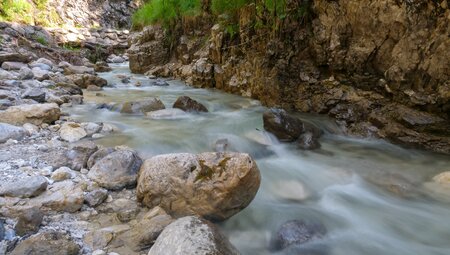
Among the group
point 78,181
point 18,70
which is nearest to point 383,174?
point 78,181

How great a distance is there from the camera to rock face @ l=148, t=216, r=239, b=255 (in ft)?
6.27

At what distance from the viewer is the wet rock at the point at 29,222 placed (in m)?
2.19

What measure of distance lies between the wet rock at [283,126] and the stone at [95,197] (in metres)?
2.53

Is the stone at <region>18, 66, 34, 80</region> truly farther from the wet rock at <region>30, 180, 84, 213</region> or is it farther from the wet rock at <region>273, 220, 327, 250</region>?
the wet rock at <region>273, 220, 327, 250</region>

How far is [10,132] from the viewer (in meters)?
3.70

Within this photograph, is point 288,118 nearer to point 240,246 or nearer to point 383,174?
point 383,174

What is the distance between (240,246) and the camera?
2.54 meters

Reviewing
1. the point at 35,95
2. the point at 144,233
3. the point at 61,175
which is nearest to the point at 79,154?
the point at 61,175

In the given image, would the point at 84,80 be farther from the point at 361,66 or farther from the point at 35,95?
the point at 361,66

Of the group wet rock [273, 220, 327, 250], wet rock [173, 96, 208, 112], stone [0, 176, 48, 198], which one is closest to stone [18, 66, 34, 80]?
wet rock [173, 96, 208, 112]

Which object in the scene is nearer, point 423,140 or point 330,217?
point 330,217

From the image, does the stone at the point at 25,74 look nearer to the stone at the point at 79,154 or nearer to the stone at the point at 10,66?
the stone at the point at 10,66

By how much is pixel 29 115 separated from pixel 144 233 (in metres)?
2.88

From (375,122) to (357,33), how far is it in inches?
52.3
